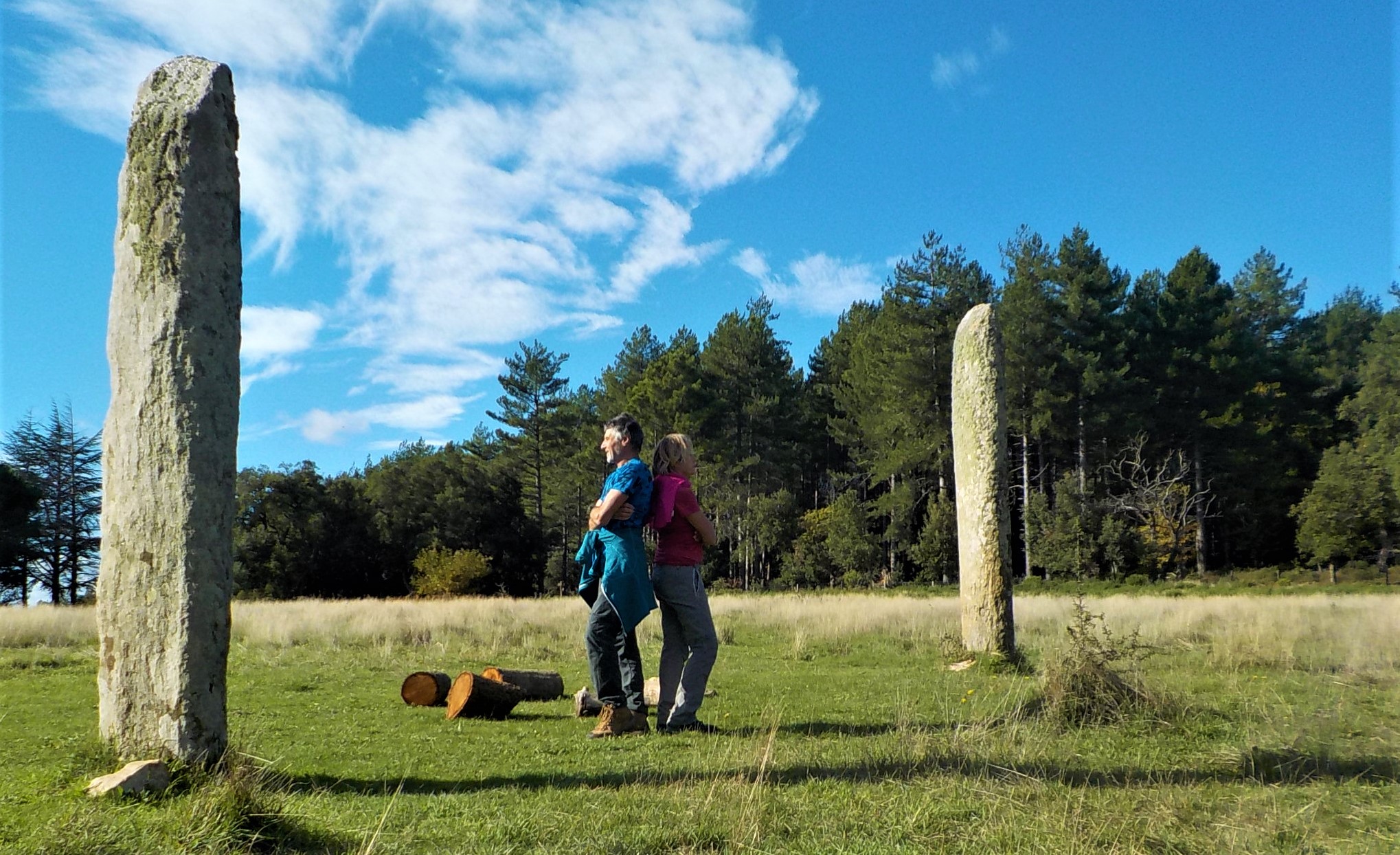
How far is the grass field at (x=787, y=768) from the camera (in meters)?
3.70

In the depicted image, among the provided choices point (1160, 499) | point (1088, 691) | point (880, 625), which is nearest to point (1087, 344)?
point (1160, 499)

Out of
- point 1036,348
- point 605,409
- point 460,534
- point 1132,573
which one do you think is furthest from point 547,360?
point 1132,573

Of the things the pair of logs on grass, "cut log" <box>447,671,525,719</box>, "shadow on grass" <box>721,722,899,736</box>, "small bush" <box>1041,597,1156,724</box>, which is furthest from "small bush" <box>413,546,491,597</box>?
"small bush" <box>1041,597,1156,724</box>

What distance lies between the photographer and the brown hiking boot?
6.14m

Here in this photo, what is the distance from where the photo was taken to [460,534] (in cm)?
4306

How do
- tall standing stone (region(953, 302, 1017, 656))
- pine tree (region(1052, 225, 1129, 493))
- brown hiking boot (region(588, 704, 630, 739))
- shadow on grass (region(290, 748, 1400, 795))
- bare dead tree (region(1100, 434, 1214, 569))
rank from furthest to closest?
pine tree (region(1052, 225, 1129, 493)) → bare dead tree (region(1100, 434, 1214, 569)) → tall standing stone (region(953, 302, 1017, 656)) → brown hiking boot (region(588, 704, 630, 739)) → shadow on grass (region(290, 748, 1400, 795))

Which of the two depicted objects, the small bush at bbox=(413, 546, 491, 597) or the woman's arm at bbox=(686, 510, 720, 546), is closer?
the woman's arm at bbox=(686, 510, 720, 546)

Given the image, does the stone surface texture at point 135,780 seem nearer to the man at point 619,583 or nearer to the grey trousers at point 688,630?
the man at point 619,583

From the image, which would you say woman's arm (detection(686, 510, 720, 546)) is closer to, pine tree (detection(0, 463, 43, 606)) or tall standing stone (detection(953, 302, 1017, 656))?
tall standing stone (detection(953, 302, 1017, 656))

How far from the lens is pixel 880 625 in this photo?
1565 centimetres

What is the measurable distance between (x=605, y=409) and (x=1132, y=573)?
28313 millimetres

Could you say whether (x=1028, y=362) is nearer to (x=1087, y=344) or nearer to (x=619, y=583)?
(x=1087, y=344)

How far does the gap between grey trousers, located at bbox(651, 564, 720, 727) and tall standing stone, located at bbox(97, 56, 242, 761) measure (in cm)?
282

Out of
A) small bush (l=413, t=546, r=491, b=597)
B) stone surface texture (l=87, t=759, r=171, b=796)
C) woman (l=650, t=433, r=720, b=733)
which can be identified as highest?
woman (l=650, t=433, r=720, b=733)
